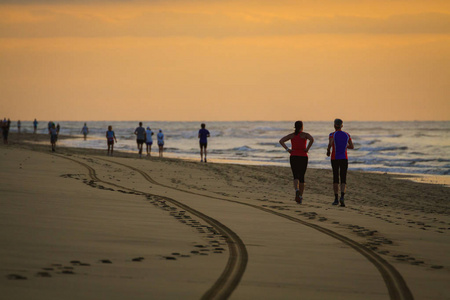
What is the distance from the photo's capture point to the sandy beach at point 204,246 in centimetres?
461

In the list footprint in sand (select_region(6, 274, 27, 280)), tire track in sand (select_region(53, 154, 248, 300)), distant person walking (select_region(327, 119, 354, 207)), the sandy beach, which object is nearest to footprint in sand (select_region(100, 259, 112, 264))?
the sandy beach

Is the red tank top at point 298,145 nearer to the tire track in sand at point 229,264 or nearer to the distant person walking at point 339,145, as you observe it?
the distant person walking at point 339,145

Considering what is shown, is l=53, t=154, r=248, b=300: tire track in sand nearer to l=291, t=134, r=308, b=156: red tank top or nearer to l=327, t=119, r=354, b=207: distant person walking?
l=291, t=134, r=308, b=156: red tank top

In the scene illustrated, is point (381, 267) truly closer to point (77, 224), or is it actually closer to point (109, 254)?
point (109, 254)

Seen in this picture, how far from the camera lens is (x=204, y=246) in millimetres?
6316

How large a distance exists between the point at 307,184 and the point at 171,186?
519 cm

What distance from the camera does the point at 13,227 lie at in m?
6.31

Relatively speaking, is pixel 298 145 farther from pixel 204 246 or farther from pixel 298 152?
pixel 204 246

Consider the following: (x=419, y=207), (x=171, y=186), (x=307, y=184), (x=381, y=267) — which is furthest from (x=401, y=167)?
(x=381, y=267)

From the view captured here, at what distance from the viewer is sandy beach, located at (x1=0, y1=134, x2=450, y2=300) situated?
4.61 m

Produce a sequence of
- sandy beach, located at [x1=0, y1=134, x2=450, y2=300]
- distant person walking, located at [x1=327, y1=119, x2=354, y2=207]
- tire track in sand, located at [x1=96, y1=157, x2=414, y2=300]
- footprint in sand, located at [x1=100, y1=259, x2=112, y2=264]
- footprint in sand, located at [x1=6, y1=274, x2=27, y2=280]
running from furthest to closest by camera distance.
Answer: distant person walking, located at [x1=327, y1=119, x2=354, y2=207] < footprint in sand, located at [x1=100, y1=259, x2=112, y2=264] < tire track in sand, located at [x1=96, y1=157, x2=414, y2=300] < sandy beach, located at [x1=0, y1=134, x2=450, y2=300] < footprint in sand, located at [x1=6, y1=274, x2=27, y2=280]

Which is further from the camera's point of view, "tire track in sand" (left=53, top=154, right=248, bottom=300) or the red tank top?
the red tank top

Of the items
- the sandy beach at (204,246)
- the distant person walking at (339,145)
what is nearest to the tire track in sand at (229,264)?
the sandy beach at (204,246)

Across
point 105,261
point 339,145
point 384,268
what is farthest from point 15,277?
point 339,145
